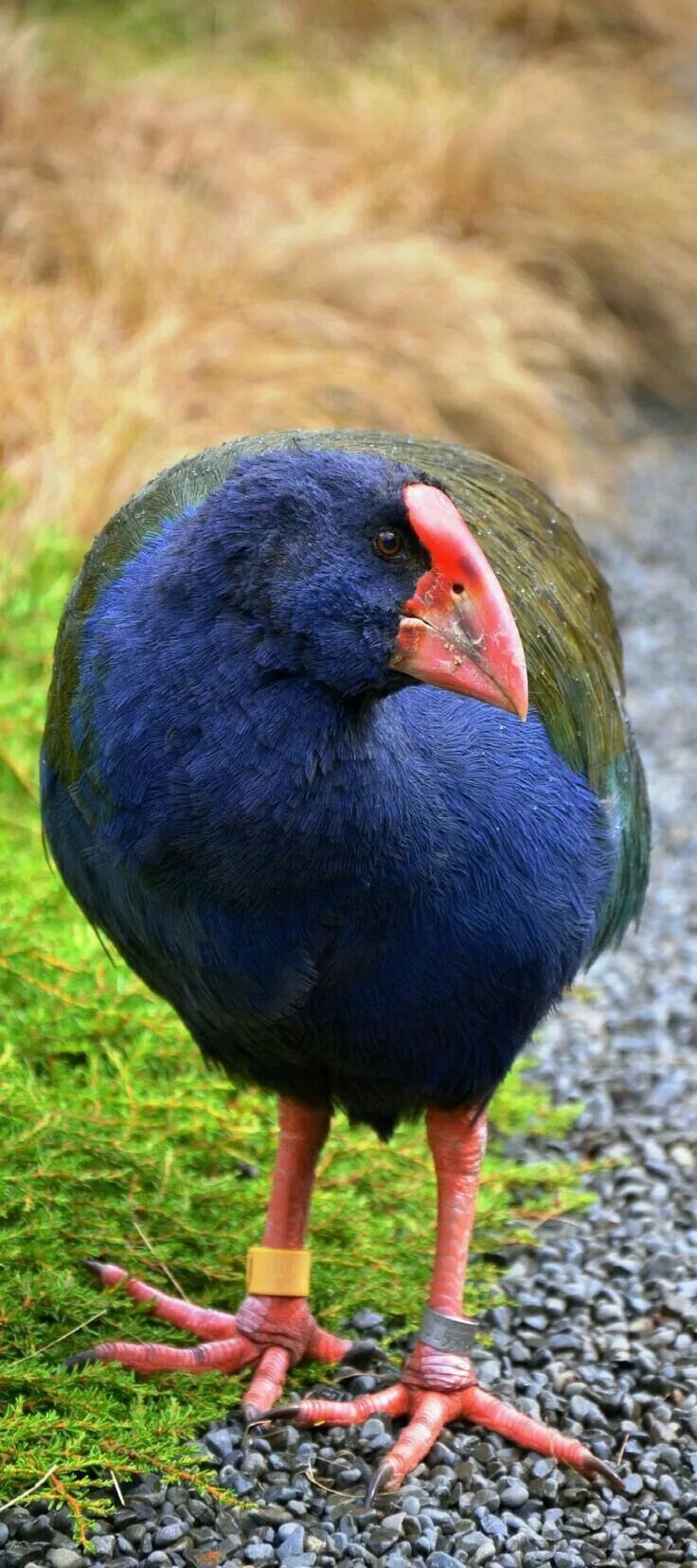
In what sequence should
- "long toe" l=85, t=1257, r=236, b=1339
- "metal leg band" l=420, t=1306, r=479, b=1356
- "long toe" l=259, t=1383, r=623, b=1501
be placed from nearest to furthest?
"long toe" l=259, t=1383, r=623, b=1501 → "metal leg band" l=420, t=1306, r=479, b=1356 → "long toe" l=85, t=1257, r=236, b=1339

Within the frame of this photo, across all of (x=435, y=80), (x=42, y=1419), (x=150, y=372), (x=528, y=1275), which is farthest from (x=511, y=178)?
(x=42, y=1419)

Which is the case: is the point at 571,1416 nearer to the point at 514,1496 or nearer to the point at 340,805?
the point at 514,1496

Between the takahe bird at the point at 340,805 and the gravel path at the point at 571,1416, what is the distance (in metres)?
0.06

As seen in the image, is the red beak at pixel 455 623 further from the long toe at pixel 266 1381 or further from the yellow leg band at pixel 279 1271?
the long toe at pixel 266 1381

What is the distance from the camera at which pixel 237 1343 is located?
261 cm

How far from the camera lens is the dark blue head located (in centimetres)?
198

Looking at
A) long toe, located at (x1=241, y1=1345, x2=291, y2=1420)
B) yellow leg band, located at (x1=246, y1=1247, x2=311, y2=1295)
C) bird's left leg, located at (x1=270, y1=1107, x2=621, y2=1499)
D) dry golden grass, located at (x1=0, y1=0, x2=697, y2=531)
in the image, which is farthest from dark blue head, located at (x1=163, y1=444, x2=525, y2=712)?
dry golden grass, located at (x1=0, y1=0, x2=697, y2=531)

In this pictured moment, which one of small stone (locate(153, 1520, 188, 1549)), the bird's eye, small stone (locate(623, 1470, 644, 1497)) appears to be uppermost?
the bird's eye

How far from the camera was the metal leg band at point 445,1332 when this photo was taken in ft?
8.33

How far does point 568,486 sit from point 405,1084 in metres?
4.38

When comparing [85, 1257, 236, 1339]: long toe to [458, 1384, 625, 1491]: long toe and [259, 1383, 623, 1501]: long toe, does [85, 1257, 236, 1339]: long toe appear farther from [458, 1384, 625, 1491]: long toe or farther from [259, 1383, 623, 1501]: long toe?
[458, 1384, 625, 1491]: long toe

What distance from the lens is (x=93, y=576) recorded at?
A: 2338mm

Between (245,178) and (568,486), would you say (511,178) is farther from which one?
(568,486)

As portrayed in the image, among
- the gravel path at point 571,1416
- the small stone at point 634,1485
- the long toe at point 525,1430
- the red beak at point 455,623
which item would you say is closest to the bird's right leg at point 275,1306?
the gravel path at point 571,1416
